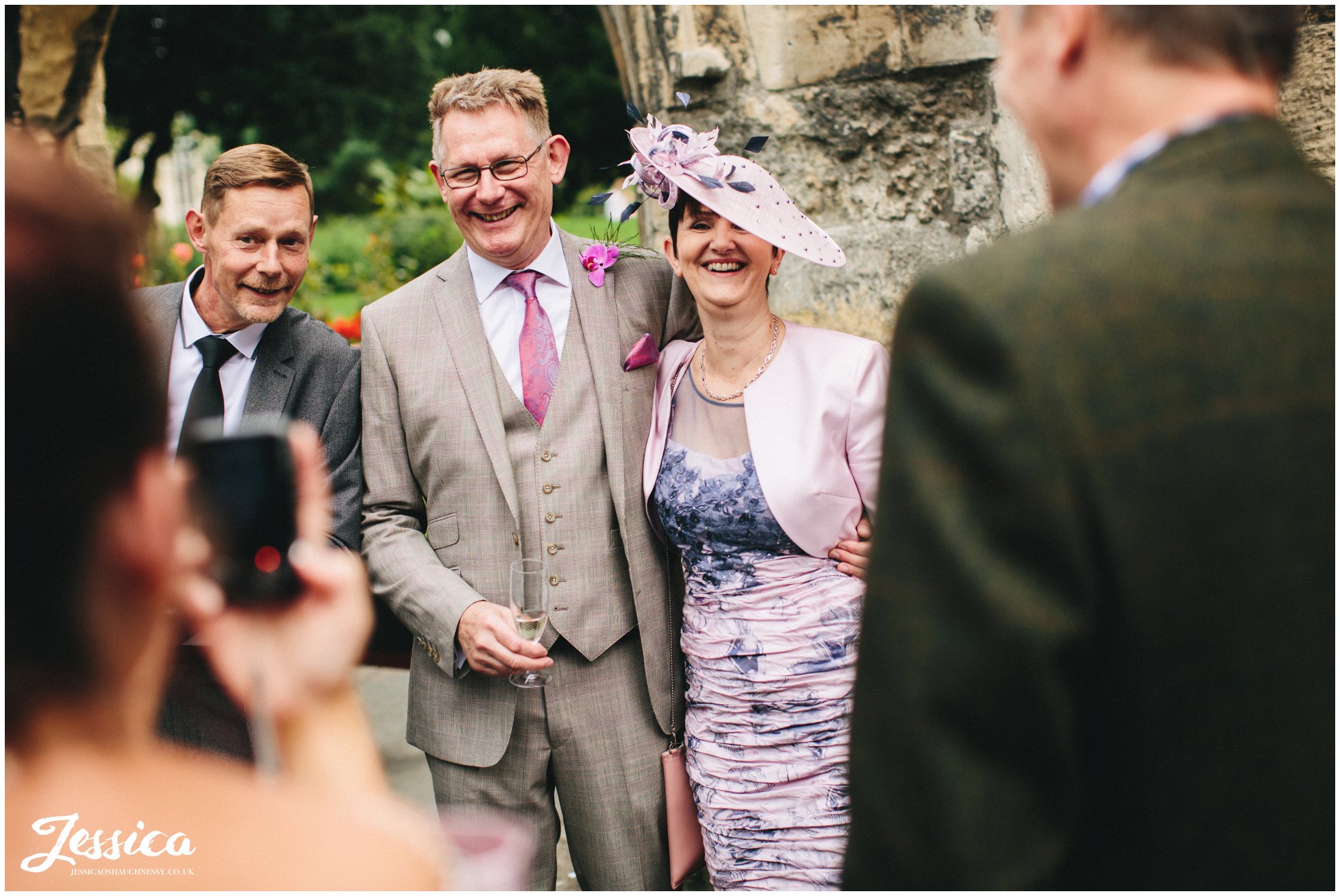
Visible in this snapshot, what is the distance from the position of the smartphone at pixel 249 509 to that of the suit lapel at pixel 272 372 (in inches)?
54.3

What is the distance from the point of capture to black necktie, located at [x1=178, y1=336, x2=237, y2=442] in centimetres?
222

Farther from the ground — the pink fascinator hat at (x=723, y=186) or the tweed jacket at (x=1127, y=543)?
the pink fascinator hat at (x=723, y=186)

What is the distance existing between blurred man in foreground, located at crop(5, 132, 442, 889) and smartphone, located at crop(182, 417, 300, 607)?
3.0 inches

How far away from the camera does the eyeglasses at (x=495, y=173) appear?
227 centimetres

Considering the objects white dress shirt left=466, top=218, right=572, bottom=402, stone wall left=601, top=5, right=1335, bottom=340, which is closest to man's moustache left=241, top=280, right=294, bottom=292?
white dress shirt left=466, top=218, right=572, bottom=402

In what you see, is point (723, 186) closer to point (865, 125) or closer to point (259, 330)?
point (865, 125)

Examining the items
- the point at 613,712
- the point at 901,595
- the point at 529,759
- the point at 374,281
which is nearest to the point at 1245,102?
the point at 901,595

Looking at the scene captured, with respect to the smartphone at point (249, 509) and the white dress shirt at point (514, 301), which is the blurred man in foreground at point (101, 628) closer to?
the smartphone at point (249, 509)

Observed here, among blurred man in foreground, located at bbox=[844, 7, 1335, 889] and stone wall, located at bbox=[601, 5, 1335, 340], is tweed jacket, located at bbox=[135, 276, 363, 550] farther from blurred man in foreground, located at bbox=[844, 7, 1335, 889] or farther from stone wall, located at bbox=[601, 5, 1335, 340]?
blurred man in foreground, located at bbox=[844, 7, 1335, 889]

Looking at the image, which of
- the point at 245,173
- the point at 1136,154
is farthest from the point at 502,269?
the point at 1136,154

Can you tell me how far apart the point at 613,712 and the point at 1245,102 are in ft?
5.78

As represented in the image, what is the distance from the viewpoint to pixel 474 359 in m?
2.23

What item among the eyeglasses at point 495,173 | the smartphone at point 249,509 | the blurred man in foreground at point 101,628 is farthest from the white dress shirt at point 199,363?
the blurred man in foreground at point 101,628

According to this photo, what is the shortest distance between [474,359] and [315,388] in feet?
1.27
